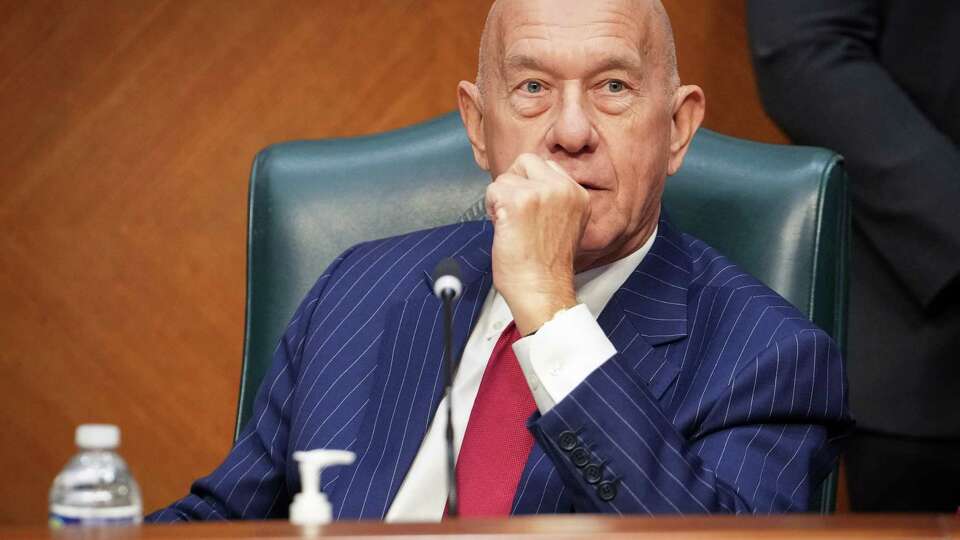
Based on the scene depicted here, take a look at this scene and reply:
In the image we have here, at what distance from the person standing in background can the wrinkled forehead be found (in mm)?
402

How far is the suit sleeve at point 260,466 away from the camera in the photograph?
1849mm

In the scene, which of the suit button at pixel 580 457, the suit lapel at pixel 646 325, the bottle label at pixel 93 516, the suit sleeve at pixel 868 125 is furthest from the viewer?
the suit sleeve at pixel 868 125

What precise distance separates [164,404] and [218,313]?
22 centimetres

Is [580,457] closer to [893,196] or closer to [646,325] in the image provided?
[646,325]

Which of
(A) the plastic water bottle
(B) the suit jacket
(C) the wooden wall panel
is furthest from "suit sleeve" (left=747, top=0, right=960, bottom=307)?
(A) the plastic water bottle

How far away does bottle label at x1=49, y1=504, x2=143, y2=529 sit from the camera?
3.54 ft

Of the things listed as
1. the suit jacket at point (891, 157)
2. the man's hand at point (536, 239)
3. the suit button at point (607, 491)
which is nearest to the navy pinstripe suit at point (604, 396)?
the suit button at point (607, 491)

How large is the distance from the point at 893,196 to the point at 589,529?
1185mm

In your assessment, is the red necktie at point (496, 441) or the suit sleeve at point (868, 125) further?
the suit sleeve at point (868, 125)

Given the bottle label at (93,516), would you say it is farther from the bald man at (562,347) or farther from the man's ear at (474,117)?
the man's ear at (474,117)

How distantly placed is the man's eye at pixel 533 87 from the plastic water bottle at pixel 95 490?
2.61ft

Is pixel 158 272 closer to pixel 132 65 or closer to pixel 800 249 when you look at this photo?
pixel 132 65

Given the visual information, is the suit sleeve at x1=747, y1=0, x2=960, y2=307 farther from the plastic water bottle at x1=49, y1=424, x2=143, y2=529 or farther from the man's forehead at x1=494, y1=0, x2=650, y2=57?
the plastic water bottle at x1=49, y1=424, x2=143, y2=529

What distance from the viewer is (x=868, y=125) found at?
2029 millimetres
